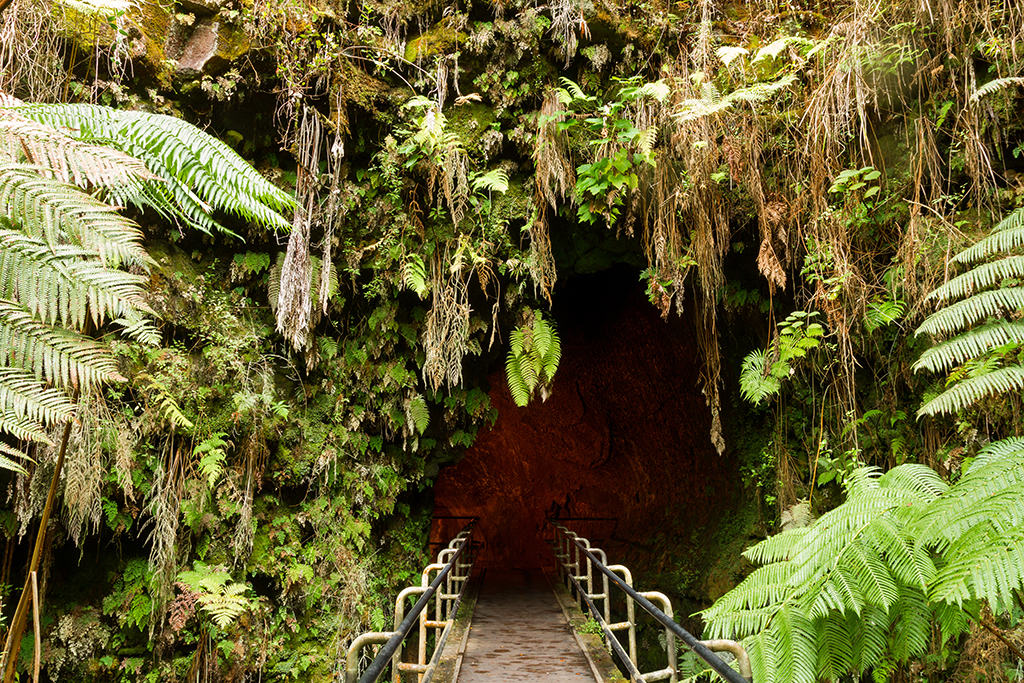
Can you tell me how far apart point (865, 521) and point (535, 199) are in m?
4.34

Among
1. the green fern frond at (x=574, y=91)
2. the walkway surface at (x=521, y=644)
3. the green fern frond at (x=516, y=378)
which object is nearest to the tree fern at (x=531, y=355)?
the green fern frond at (x=516, y=378)

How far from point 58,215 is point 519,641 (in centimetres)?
511

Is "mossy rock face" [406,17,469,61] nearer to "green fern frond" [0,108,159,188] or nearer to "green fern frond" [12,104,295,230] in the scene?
"green fern frond" [12,104,295,230]

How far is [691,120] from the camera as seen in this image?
5383mm

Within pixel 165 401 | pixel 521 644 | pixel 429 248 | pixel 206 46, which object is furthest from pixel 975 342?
pixel 206 46

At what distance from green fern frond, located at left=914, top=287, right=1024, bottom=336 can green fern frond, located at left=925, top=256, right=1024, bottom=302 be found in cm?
8

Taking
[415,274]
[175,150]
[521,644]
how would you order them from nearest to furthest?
[175,150] < [521,644] < [415,274]

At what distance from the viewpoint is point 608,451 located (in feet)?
Answer: 42.5

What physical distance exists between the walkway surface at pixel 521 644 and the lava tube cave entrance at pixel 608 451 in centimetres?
256

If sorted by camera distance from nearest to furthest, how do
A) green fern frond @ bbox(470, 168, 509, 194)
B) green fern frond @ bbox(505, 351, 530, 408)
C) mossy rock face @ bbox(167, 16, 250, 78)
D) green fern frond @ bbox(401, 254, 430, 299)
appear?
mossy rock face @ bbox(167, 16, 250, 78) < green fern frond @ bbox(470, 168, 509, 194) < green fern frond @ bbox(401, 254, 430, 299) < green fern frond @ bbox(505, 351, 530, 408)

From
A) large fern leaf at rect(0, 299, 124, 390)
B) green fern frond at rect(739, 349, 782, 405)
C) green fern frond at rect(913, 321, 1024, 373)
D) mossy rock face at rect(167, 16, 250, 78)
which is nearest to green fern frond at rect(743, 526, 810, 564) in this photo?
green fern frond at rect(913, 321, 1024, 373)

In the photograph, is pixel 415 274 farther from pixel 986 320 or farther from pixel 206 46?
pixel 986 320

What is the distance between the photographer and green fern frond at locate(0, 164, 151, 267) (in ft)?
7.75

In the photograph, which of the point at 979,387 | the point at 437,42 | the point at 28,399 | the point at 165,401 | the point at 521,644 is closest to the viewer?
the point at 28,399
